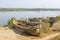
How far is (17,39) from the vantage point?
13789 mm

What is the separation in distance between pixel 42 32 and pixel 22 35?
1.41 metres

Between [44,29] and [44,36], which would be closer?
[44,36]

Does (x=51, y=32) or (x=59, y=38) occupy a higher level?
(x=59, y=38)

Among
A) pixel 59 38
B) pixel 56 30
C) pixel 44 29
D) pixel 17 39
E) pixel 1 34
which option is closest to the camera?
pixel 59 38

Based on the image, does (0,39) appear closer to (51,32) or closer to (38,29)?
(38,29)

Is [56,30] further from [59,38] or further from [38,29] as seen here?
[59,38]

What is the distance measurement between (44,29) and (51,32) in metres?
0.67

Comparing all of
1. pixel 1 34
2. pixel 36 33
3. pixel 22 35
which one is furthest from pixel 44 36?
pixel 1 34

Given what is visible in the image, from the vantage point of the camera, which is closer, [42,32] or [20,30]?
[42,32]

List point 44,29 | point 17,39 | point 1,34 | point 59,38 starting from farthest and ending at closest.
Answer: point 44,29, point 1,34, point 17,39, point 59,38

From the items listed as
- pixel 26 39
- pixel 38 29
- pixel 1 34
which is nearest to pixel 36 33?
pixel 38 29

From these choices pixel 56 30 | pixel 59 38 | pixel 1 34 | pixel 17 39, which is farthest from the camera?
pixel 56 30

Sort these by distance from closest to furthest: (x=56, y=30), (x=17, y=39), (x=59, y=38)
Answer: (x=59, y=38), (x=17, y=39), (x=56, y=30)

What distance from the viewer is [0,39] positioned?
13.3 m
